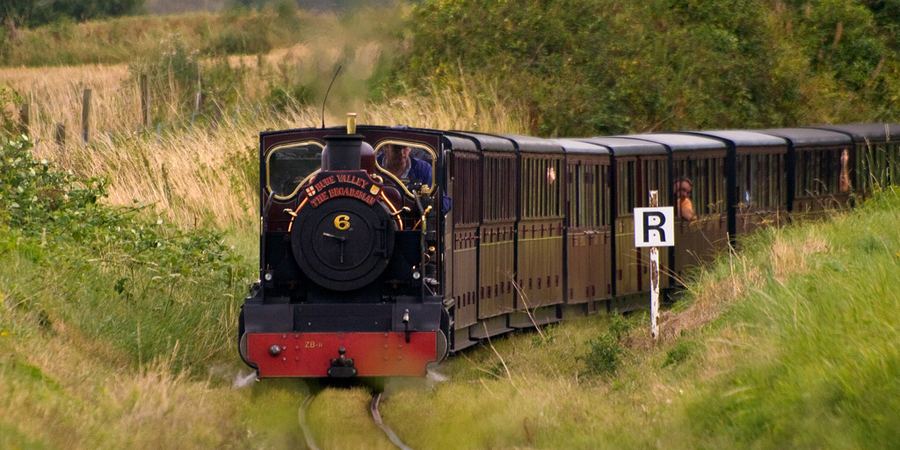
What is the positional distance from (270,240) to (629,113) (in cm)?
1823

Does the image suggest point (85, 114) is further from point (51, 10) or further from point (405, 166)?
point (51, 10)

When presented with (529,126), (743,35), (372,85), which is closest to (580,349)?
(372,85)

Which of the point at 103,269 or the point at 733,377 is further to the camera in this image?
the point at 103,269

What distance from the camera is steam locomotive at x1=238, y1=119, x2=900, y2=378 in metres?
10.2

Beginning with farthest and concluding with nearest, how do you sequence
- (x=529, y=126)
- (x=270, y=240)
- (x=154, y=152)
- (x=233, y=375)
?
(x=529, y=126) < (x=154, y=152) < (x=233, y=375) < (x=270, y=240)

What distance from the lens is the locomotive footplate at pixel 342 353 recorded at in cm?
1019

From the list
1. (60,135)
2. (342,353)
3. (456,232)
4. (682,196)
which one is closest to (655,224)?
(456,232)

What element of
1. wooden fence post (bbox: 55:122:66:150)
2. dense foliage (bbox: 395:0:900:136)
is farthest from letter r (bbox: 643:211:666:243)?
dense foliage (bbox: 395:0:900:136)

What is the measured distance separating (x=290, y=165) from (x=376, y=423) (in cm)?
306

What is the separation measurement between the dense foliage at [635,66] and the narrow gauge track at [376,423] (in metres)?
15.2

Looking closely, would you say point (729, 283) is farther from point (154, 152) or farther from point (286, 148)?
point (154, 152)

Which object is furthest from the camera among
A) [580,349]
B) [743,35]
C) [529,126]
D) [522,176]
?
[743,35]

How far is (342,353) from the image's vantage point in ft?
33.5

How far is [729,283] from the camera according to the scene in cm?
1133
